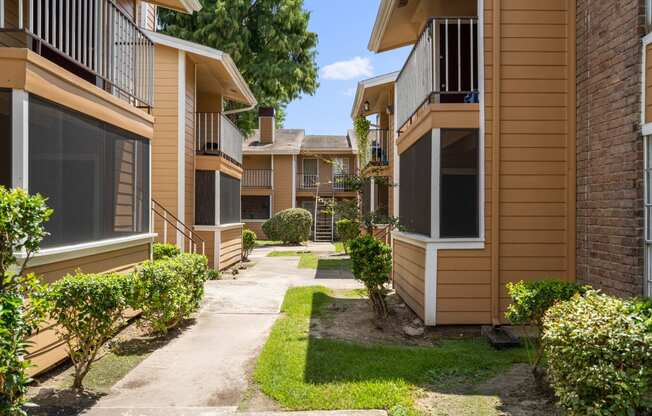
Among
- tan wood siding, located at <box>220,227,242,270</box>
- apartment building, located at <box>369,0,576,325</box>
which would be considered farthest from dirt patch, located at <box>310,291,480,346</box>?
tan wood siding, located at <box>220,227,242,270</box>

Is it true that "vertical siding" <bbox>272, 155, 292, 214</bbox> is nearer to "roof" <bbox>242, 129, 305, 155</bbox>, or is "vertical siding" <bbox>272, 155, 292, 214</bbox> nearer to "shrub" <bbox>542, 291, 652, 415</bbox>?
"roof" <bbox>242, 129, 305, 155</bbox>

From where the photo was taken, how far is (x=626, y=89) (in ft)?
18.7

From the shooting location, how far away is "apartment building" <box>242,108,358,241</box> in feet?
99.2

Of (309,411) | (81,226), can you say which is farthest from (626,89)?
(81,226)

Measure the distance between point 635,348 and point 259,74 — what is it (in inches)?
875

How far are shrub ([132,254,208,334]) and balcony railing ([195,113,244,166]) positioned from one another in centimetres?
670

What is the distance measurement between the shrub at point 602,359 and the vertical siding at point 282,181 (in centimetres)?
2748

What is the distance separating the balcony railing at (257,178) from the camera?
101ft

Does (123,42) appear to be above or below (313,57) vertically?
below

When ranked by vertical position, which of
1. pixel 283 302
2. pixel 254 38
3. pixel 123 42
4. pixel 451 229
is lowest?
pixel 283 302

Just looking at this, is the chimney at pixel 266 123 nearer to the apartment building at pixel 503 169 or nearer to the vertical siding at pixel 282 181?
the vertical siding at pixel 282 181

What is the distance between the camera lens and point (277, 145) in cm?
3073

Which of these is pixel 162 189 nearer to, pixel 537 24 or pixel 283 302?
pixel 283 302

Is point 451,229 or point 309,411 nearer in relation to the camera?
point 309,411
